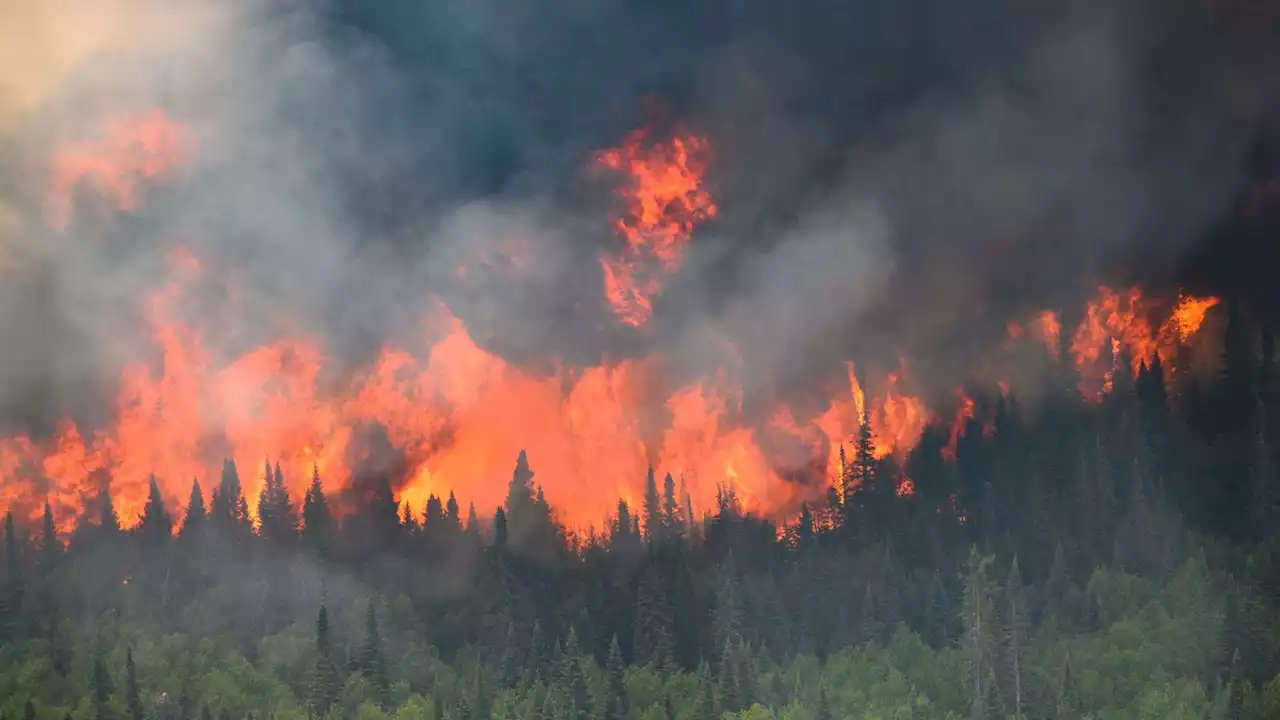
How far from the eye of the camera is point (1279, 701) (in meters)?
190

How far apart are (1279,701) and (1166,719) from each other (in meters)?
15.0

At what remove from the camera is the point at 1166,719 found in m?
199
